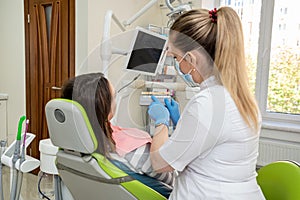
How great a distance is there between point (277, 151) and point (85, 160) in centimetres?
202

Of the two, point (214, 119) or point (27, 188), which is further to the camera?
point (27, 188)

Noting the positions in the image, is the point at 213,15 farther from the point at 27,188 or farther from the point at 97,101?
the point at 27,188

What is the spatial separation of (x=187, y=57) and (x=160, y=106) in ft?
0.84

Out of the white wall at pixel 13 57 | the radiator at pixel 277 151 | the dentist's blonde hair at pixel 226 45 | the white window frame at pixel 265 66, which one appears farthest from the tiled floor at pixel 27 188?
the white window frame at pixel 265 66

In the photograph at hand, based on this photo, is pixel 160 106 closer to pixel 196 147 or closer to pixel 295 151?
pixel 196 147

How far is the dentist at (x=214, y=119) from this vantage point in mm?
953

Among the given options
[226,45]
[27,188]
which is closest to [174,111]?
[226,45]

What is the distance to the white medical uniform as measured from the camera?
0.95m

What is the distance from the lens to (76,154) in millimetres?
1105

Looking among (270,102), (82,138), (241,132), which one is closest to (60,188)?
(82,138)

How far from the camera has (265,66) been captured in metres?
2.80

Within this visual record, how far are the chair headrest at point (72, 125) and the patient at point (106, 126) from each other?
0.05m

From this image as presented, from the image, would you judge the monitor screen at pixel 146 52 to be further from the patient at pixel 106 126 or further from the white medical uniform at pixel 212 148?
the white medical uniform at pixel 212 148

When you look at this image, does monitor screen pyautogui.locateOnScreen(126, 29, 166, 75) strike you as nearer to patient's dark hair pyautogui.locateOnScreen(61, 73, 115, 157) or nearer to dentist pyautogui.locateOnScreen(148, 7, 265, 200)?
patient's dark hair pyautogui.locateOnScreen(61, 73, 115, 157)
